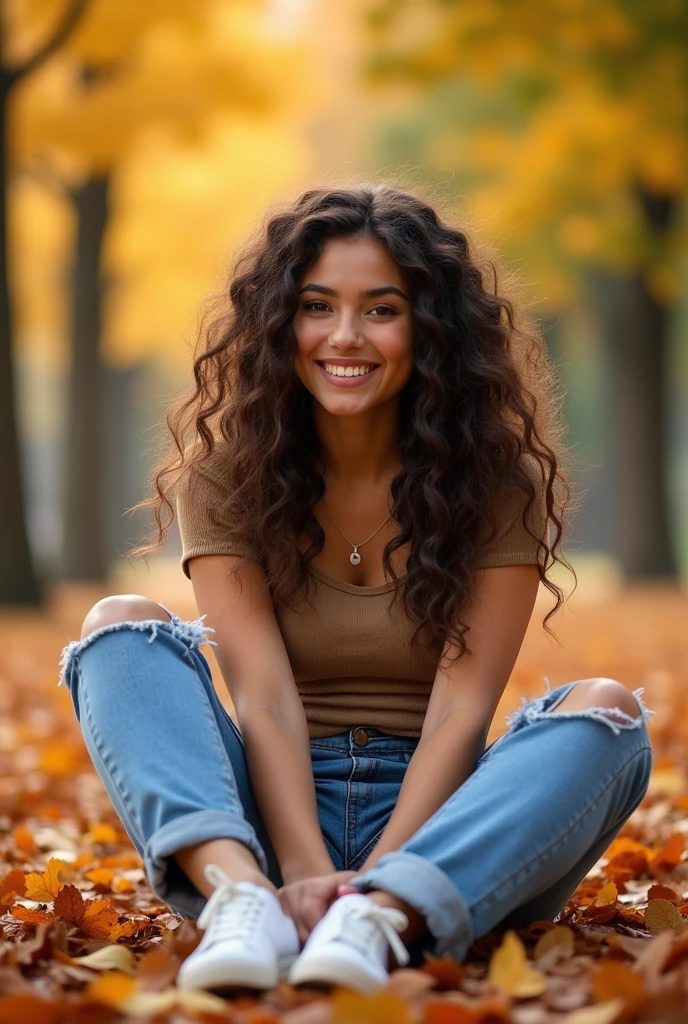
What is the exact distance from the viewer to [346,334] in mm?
2814

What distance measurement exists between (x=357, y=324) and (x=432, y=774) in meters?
0.90

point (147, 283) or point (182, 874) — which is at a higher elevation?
point (147, 283)

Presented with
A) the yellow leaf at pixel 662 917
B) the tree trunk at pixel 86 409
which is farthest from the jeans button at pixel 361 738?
the tree trunk at pixel 86 409

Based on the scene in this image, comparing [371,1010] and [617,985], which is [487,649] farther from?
[371,1010]

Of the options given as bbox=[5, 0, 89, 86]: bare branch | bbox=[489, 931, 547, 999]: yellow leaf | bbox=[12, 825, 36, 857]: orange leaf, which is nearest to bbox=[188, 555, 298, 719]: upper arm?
bbox=[489, 931, 547, 999]: yellow leaf

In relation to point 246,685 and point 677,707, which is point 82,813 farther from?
point 677,707

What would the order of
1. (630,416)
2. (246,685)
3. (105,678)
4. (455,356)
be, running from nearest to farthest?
(105,678)
(246,685)
(455,356)
(630,416)

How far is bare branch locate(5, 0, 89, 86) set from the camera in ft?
29.2

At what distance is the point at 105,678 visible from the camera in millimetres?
2479

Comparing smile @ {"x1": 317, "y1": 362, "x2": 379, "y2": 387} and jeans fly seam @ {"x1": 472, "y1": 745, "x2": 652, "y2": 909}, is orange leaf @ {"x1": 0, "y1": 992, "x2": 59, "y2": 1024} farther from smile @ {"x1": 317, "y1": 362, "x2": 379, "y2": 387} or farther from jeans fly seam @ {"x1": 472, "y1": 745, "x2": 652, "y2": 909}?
smile @ {"x1": 317, "y1": 362, "x2": 379, "y2": 387}

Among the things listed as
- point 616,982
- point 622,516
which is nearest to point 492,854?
point 616,982

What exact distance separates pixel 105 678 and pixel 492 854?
0.72 metres

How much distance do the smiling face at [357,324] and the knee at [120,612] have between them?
1.90ft

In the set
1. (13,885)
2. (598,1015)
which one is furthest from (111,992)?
(13,885)
